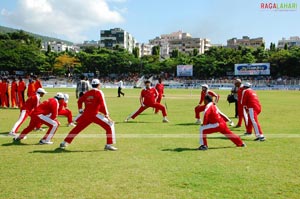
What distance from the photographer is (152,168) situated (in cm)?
746

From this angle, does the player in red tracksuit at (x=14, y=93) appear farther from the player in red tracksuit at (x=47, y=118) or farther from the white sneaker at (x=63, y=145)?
the white sneaker at (x=63, y=145)

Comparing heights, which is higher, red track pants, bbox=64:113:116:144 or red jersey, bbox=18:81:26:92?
red jersey, bbox=18:81:26:92

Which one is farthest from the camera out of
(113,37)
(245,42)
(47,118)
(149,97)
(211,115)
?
(245,42)

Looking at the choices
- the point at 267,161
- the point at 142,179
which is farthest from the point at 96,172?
the point at 267,161

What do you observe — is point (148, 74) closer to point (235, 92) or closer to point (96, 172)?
point (235, 92)

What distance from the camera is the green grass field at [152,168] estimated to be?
19.7ft

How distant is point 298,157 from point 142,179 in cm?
411

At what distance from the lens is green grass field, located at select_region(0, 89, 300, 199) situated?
19.7ft

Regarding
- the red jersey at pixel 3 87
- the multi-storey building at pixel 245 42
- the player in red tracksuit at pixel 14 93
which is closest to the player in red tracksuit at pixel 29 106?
the player in red tracksuit at pixel 14 93

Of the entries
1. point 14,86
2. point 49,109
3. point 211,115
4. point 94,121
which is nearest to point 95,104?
point 94,121

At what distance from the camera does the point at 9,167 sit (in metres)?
7.55

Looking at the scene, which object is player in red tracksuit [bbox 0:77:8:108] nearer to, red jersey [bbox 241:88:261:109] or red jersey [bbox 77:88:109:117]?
red jersey [bbox 77:88:109:117]

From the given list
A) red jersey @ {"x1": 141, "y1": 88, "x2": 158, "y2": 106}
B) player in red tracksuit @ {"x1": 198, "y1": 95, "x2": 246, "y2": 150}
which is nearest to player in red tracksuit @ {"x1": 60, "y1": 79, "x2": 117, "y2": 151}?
player in red tracksuit @ {"x1": 198, "y1": 95, "x2": 246, "y2": 150}

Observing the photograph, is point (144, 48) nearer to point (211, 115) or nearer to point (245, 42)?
point (245, 42)
